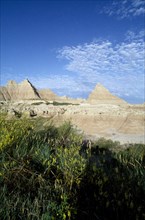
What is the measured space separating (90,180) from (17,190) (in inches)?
44.4

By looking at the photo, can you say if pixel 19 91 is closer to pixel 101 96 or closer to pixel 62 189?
pixel 101 96

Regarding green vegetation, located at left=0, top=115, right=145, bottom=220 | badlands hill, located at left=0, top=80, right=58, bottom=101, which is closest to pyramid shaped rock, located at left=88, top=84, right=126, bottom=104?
badlands hill, located at left=0, top=80, right=58, bottom=101

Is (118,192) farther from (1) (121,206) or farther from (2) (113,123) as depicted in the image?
(2) (113,123)

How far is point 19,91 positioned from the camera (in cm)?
6172

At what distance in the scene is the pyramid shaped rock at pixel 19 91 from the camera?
59656mm

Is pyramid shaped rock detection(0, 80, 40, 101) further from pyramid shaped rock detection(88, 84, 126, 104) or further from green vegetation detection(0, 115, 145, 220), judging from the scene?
green vegetation detection(0, 115, 145, 220)

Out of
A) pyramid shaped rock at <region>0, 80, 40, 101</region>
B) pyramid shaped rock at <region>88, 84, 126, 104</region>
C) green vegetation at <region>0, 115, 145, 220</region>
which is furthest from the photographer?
→ pyramid shaped rock at <region>0, 80, 40, 101</region>

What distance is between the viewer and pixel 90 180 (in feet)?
14.6

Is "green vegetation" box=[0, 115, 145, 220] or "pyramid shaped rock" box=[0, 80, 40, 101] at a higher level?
"pyramid shaped rock" box=[0, 80, 40, 101]

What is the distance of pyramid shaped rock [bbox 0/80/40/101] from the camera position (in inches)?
2349

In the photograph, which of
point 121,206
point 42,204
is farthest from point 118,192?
point 42,204

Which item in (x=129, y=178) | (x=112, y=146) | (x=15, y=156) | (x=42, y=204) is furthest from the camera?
(x=112, y=146)

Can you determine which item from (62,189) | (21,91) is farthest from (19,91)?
(62,189)

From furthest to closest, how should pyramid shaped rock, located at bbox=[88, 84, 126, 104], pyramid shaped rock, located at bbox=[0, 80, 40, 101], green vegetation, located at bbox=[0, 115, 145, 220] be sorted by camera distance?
pyramid shaped rock, located at bbox=[0, 80, 40, 101], pyramid shaped rock, located at bbox=[88, 84, 126, 104], green vegetation, located at bbox=[0, 115, 145, 220]
